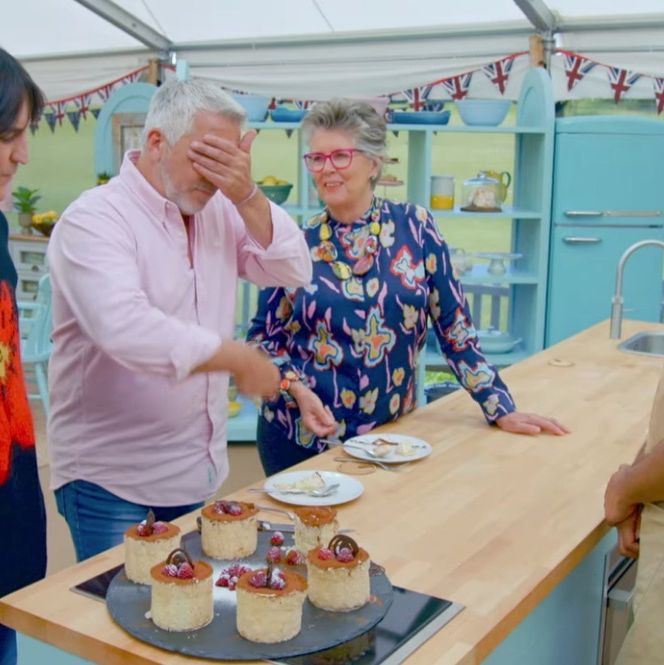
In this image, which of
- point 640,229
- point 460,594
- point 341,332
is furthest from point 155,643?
point 640,229

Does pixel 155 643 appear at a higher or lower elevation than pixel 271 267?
lower

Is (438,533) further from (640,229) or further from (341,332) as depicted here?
(640,229)

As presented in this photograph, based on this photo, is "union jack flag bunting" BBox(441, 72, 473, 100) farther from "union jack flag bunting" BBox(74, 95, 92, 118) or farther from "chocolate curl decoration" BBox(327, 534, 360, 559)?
"chocolate curl decoration" BBox(327, 534, 360, 559)

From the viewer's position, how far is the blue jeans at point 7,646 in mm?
1504

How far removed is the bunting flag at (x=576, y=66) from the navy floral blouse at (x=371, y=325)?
3001 millimetres

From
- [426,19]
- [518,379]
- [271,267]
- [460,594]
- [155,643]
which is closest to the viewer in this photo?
[155,643]

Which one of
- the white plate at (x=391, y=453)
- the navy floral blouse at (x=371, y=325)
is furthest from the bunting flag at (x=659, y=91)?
the white plate at (x=391, y=453)

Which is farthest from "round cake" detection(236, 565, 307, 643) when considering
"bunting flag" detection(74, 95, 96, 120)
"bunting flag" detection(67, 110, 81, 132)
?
"bunting flag" detection(67, 110, 81, 132)

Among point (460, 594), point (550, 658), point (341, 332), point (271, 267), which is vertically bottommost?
point (550, 658)

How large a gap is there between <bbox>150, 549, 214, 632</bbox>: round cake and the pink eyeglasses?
1.21m

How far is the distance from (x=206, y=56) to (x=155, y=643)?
5.14m

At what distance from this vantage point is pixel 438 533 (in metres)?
1.66

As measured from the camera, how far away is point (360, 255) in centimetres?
228

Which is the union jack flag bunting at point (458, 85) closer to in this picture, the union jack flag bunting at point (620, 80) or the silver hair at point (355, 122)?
the union jack flag bunting at point (620, 80)
